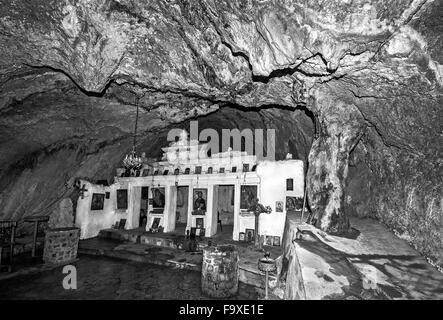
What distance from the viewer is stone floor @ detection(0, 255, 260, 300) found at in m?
7.63

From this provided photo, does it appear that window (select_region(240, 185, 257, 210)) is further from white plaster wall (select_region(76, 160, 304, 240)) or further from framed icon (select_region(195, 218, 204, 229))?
framed icon (select_region(195, 218, 204, 229))

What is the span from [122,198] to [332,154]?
14282 mm

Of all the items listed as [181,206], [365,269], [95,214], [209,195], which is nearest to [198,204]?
[209,195]

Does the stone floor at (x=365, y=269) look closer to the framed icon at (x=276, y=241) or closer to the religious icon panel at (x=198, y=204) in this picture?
the framed icon at (x=276, y=241)

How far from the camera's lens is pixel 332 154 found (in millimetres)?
7766

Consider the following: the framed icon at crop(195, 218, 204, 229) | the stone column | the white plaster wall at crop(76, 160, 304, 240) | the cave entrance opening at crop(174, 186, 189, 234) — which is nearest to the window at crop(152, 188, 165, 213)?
the white plaster wall at crop(76, 160, 304, 240)

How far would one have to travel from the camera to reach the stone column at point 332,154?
745 cm

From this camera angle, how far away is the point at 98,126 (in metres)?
13.1

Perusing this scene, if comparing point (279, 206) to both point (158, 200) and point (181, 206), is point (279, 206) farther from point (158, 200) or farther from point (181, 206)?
point (181, 206)

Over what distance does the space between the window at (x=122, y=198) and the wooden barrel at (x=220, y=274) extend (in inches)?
425

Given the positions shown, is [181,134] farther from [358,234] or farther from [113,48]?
[358,234]
